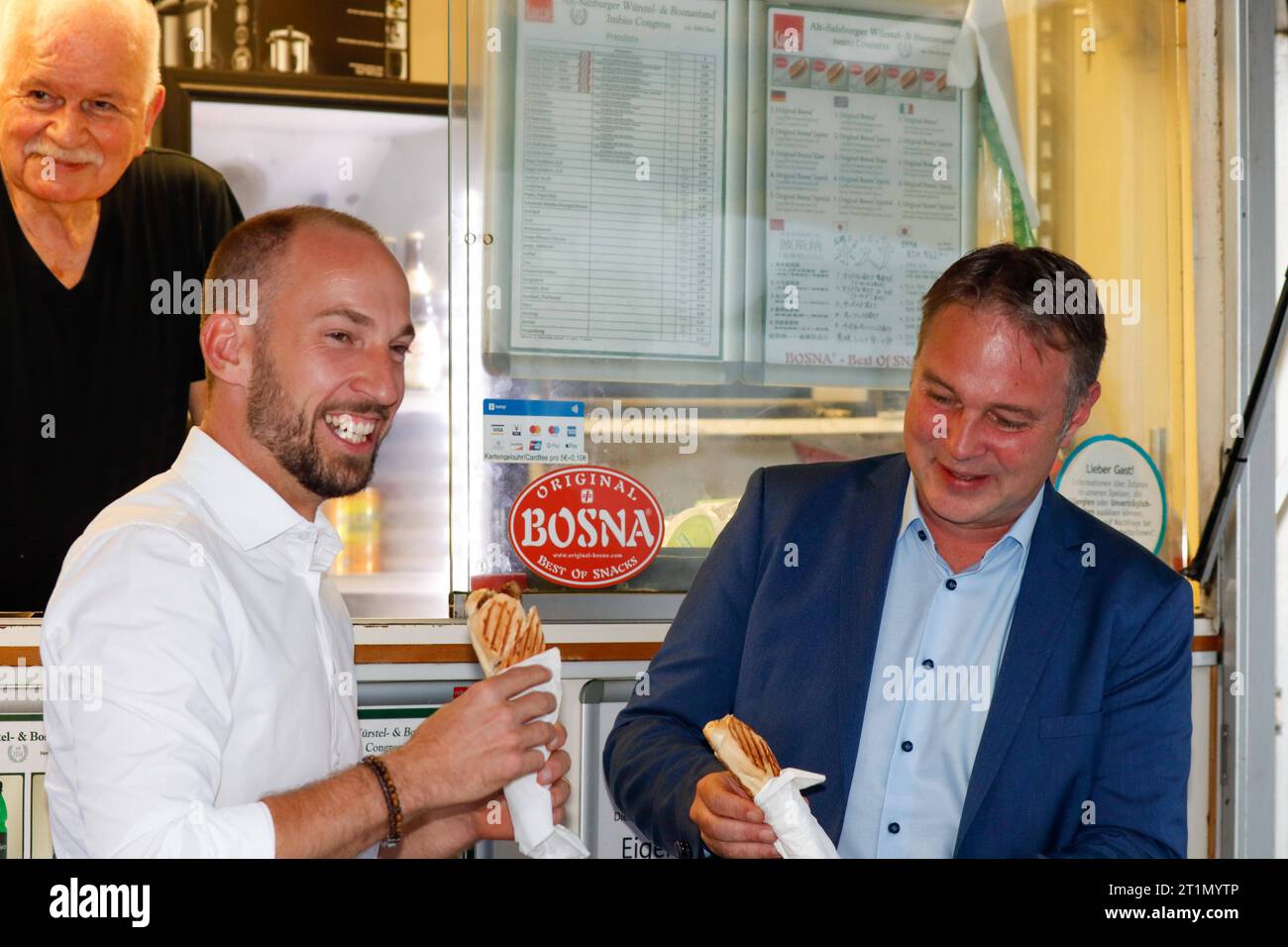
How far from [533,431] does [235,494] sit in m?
1.42

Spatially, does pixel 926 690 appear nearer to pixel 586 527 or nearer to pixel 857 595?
pixel 857 595

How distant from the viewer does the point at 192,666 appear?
1.63 meters

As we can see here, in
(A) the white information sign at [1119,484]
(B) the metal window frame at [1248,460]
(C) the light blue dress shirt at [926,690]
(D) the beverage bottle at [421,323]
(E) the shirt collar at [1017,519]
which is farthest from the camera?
(D) the beverage bottle at [421,323]

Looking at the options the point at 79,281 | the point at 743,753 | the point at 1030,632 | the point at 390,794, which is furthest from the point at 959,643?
the point at 79,281

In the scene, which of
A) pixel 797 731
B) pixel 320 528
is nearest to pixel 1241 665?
pixel 797 731

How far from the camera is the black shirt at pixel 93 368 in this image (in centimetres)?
295

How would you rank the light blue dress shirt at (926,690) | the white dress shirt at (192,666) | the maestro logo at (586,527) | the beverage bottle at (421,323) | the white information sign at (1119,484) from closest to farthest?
the white dress shirt at (192,666)
the light blue dress shirt at (926,690)
the maestro logo at (586,527)
the white information sign at (1119,484)
the beverage bottle at (421,323)

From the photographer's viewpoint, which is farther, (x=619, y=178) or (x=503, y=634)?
(x=619, y=178)

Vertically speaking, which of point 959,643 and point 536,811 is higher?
point 959,643

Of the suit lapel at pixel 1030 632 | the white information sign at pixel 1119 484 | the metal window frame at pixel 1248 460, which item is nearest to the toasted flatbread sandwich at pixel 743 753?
the suit lapel at pixel 1030 632

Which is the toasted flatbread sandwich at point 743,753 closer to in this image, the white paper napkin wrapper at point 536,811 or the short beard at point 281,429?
the white paper napkin wrapper at point 536,811

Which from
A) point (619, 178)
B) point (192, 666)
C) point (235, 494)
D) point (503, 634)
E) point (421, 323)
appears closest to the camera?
point (192, 666)

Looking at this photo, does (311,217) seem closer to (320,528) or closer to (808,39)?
(320,528)

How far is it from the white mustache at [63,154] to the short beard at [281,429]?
140 centimetres
